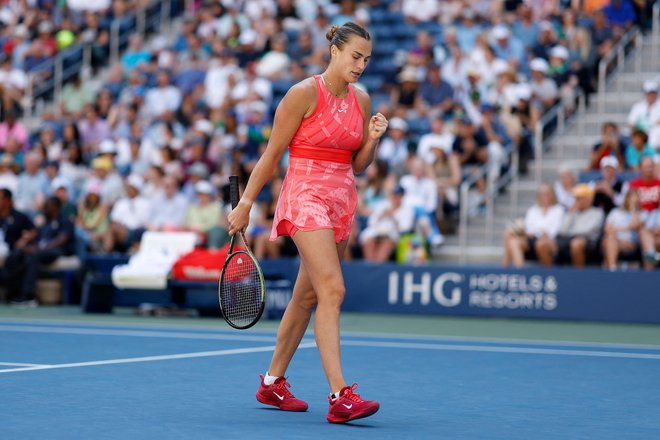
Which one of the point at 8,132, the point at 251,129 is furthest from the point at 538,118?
the point at 8,132

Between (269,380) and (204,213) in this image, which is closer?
(269,380)

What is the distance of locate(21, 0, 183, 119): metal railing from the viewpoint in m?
23.8

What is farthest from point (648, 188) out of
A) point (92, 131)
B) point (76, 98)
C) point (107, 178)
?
point (76, 98)

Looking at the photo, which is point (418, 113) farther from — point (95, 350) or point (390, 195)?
point (95, 350)

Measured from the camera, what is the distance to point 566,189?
15.6 m

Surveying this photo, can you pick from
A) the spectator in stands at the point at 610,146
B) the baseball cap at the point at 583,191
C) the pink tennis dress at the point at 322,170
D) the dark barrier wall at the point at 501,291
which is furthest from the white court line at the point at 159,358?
the spectator in stands at the point at 610,146

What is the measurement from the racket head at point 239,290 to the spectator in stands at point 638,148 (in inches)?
374

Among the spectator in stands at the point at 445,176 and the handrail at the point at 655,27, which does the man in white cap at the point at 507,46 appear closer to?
the handrail at the point at 655,27

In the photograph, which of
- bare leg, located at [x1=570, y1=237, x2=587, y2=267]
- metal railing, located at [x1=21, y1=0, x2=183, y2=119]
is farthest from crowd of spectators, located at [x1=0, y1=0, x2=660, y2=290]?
bare leg, located at [x1=570, y1=237, x2=587, y2=267]

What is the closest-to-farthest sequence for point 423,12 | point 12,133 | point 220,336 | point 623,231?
point 220,336 < point 623,231 < point 423,12 < point 12,133

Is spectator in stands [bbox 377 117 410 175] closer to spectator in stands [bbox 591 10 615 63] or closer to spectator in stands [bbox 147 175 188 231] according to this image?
spectator in stands [bbox 147 175 188 231]

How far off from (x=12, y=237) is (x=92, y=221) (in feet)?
5.39

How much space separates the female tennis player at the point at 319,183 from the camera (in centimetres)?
617

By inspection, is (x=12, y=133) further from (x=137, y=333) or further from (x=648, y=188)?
(x=648, y=188)
